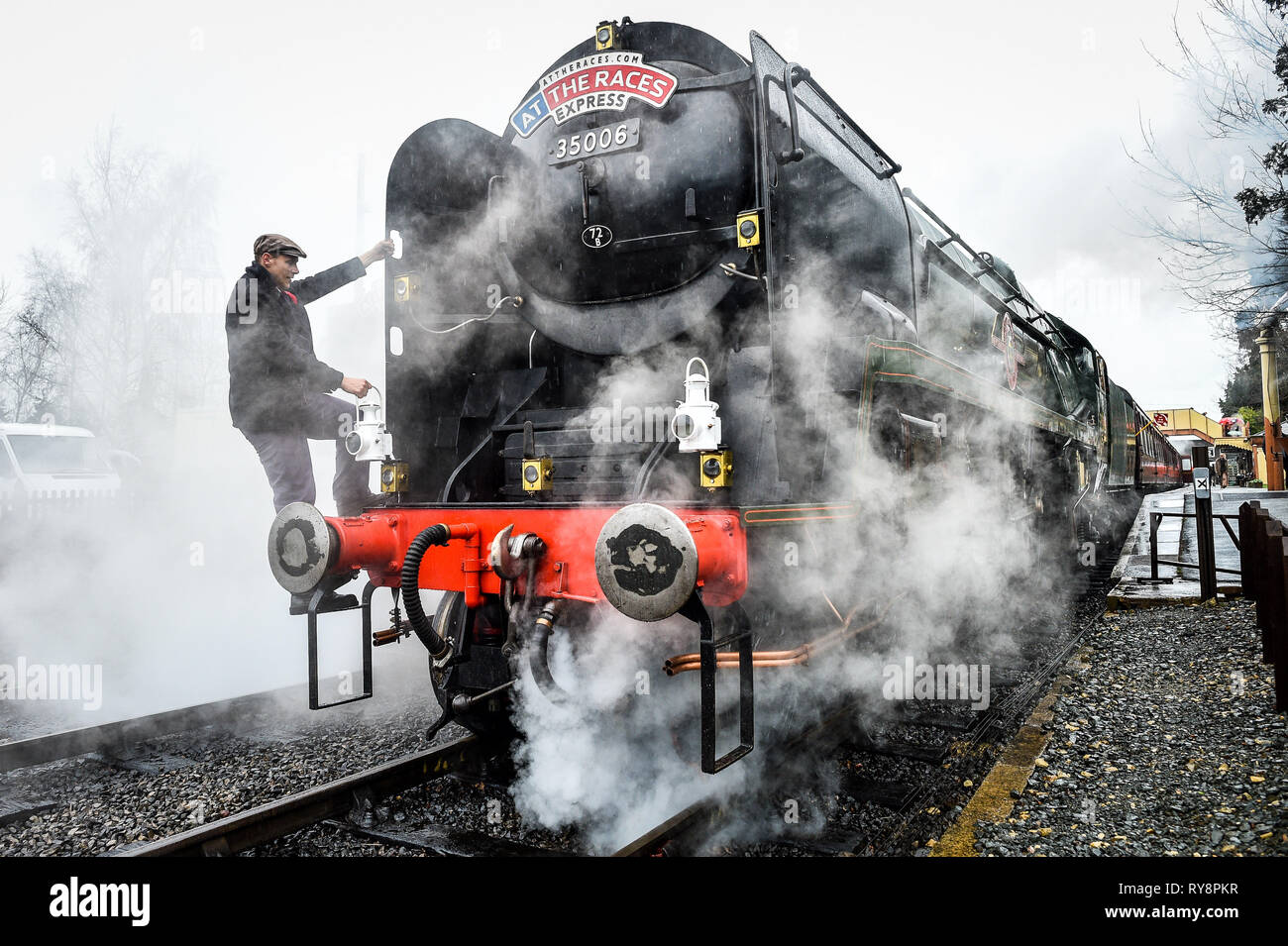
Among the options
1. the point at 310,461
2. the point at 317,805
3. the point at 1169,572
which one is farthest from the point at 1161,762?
the point at 1169,572

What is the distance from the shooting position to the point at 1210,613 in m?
5.54

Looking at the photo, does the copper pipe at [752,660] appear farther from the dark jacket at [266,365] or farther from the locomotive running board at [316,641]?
the dark jacket at [266,365]

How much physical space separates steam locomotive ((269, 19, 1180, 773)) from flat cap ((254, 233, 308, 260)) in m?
0.60

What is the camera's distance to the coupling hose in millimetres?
2656

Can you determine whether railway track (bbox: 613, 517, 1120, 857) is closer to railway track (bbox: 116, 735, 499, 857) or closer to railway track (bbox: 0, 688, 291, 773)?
railway track (bbox: 116, 735, 499, 857)

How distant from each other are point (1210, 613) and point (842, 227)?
408 cm

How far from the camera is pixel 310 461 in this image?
12.9 feet

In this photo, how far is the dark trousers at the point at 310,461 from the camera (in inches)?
152

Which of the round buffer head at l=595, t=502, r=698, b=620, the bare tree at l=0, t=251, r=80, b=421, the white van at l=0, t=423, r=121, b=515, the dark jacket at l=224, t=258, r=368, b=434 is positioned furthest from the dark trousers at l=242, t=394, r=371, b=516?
the bare tree at l=0, t=251, r=80, b=421

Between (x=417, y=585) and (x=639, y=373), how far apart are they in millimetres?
1224

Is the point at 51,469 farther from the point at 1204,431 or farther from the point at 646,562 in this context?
the point at 1204,431

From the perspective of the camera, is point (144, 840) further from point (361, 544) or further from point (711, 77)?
point (711, 77)
